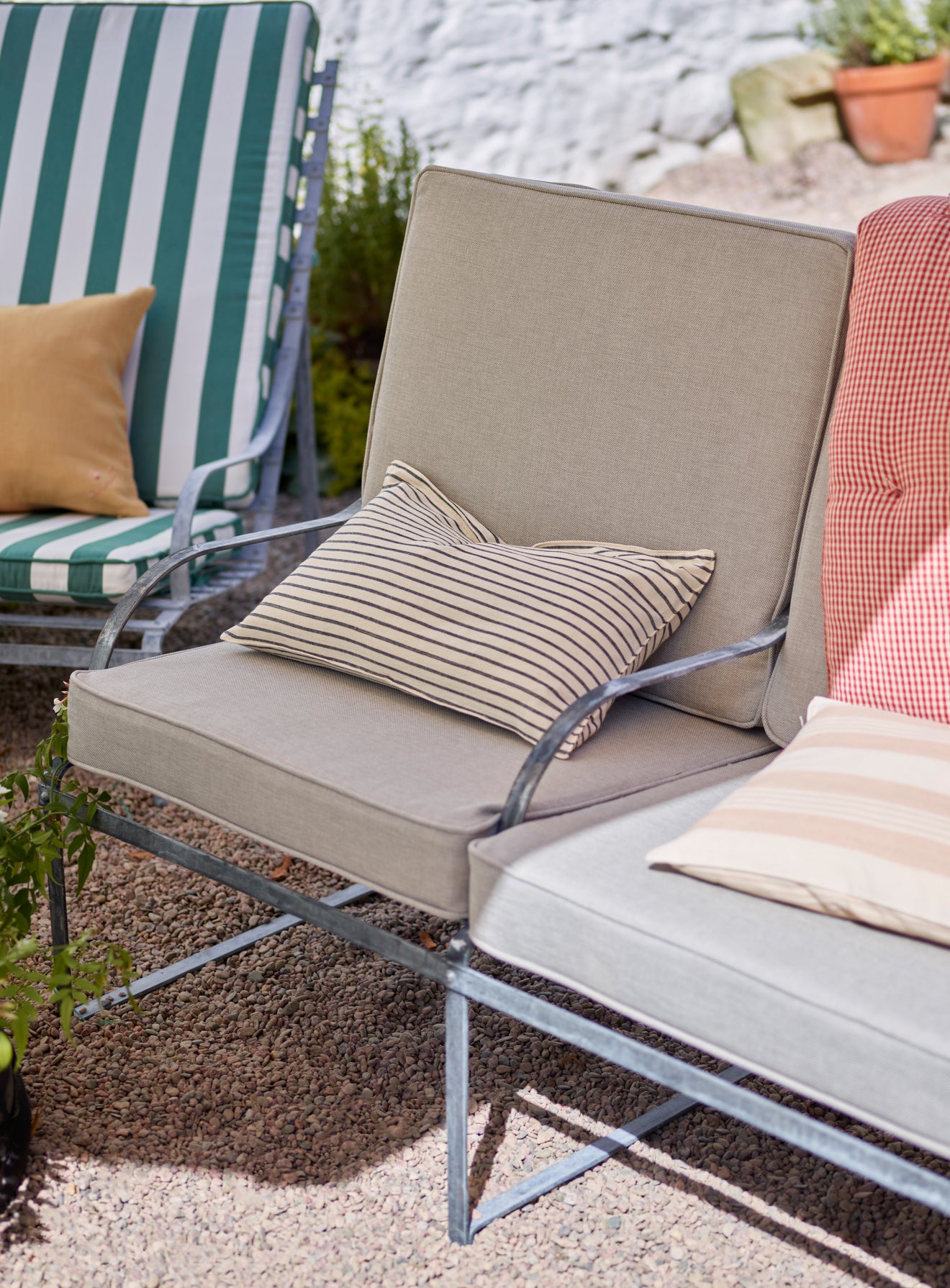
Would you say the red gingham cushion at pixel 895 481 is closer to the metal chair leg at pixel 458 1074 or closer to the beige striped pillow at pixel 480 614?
the beige striped pillow at pixel 480 614

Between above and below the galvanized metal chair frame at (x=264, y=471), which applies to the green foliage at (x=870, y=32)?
above

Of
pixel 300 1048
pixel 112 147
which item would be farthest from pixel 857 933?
pixel 112 147

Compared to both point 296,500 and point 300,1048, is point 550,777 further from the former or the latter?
point 296,500

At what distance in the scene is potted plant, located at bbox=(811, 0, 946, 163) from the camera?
6.16 m

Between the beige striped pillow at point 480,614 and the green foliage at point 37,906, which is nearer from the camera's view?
the green foliage at point 37,906

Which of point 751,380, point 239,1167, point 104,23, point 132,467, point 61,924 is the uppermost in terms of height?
point 104,23

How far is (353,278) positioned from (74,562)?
2343 millimetres

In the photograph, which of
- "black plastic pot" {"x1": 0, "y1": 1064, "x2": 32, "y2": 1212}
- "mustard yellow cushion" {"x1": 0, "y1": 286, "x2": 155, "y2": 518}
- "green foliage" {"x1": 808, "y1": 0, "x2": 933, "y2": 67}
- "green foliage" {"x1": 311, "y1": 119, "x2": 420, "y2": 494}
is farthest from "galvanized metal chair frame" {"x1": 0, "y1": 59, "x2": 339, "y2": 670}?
"green foliage" {"x1": 808, "y1": 0, "x2": 933, "y2": 67}

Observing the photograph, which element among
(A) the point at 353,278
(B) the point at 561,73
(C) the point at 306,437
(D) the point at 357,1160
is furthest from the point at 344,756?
(B) the point at 561,73

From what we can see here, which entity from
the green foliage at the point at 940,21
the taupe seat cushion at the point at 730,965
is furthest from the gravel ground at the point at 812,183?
the taupe seat cushion at the point at 730,965

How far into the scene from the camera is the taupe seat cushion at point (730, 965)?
3.31 ft

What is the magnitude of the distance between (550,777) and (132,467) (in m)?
1.50

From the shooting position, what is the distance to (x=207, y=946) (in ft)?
6.37

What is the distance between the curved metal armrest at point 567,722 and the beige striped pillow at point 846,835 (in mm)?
163
